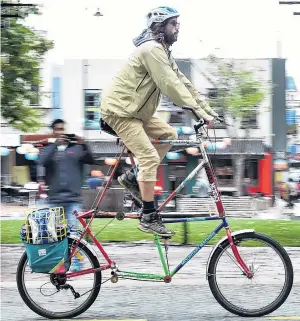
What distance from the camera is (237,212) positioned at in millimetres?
23797

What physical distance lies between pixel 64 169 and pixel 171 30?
303cm

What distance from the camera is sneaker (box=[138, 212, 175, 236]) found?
5613 mm

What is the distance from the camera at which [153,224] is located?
5.62 m

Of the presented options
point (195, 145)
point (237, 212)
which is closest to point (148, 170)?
point (195, 145)

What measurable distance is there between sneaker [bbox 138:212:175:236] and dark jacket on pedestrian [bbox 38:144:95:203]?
2.55 meters

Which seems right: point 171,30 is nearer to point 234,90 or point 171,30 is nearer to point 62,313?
point 62,313

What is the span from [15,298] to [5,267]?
2246 millimetres

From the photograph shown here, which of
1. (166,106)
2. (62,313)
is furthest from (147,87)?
(166,106)

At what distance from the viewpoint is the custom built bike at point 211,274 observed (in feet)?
18.5

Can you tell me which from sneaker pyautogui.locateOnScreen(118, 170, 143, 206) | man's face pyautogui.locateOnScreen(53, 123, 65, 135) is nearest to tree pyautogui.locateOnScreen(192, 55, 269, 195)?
man's face pyautogui.locateOnScreen(53, 123, 65, 135)

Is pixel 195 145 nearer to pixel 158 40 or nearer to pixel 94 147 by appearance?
pixel 158 40

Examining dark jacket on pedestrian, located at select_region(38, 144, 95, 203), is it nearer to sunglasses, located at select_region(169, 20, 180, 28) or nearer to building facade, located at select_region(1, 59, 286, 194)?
sunglasses, located at select_region(169, 20, 180, 28)

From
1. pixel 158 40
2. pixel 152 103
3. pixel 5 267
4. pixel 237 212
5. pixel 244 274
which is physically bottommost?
pixel 237 212

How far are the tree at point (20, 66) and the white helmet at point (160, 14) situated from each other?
37.7ft
